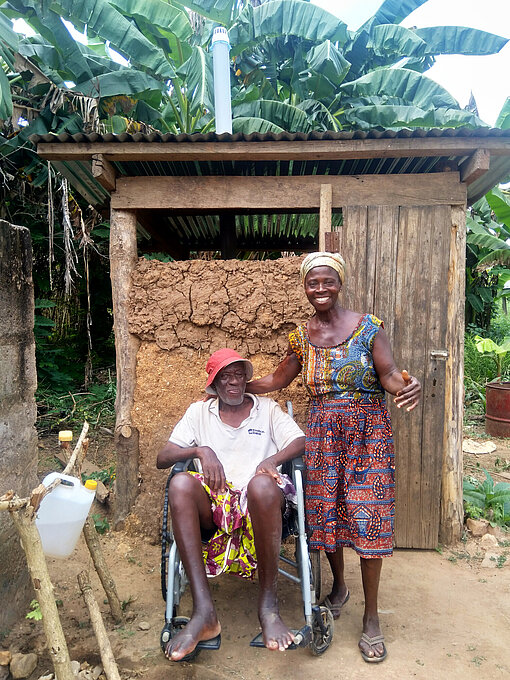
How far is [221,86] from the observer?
425cm

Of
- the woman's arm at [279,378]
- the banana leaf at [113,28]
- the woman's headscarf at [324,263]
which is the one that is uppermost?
the banana leaf at [113,28]

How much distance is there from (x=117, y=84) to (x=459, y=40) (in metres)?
5.14

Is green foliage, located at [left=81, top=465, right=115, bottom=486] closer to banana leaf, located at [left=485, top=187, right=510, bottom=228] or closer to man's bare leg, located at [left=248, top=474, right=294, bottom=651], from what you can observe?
man's bare leg, located at [left=248, top=474, right=294, bottom=651]

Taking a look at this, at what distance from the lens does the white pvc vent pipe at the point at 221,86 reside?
4.16m

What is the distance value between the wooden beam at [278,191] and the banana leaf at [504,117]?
4.61 metres

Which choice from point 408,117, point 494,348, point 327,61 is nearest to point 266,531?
point 408,117

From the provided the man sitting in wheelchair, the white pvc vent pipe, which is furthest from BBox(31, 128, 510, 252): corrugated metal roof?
the man sitting in wheelchair

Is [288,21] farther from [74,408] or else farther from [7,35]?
[74,408]

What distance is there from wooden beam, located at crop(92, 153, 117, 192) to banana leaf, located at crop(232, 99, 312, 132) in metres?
4.69

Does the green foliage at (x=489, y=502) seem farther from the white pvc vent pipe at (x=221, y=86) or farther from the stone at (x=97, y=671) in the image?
the white pvc vent pipe at (x=221, y=86)

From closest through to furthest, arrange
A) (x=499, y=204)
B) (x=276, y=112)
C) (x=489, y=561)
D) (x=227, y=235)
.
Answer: (x=489, y=561) < (x=227, y=235) < (x=499, y=204) < (x=276, y=112)

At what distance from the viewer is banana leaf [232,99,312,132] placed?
24.3ft

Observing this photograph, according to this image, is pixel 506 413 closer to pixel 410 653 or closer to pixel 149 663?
pixel 410 653

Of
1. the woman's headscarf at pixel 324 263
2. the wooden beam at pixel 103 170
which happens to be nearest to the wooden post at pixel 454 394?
the woman's headscarf at pixel 324 263
